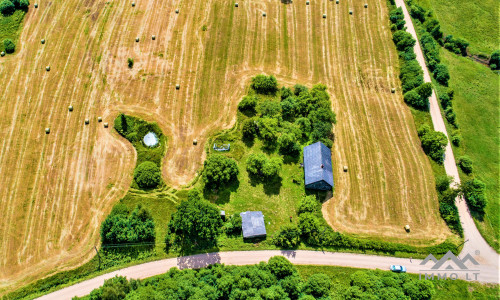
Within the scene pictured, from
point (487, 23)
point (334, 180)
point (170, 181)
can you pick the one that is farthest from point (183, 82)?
Answer: point (487, 23)

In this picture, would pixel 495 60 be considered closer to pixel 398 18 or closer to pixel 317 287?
pixel 398 18

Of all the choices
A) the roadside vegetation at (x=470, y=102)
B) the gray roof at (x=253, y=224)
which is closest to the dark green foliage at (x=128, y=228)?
the gray roof at (x=253, y=224)

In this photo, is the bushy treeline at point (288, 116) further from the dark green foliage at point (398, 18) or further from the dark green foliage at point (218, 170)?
the dark green foliage at point (398, 18)

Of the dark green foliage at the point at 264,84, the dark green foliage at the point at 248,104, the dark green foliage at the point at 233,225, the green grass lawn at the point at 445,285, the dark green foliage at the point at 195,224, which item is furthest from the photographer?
the dark green foliage at the point at 264,84

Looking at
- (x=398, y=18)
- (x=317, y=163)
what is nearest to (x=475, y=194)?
(x=317, y=163)

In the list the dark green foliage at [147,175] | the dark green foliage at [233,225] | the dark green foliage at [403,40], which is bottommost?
the dark green foliage at [233,225]

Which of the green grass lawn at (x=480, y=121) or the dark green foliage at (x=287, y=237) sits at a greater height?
the green grass lawn at (x=480, y=121)

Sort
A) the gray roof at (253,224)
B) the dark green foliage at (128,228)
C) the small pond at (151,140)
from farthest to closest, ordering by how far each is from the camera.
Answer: the small pond at (151,140) < the gray roof at (253,224) < the dark green foliage at (128,228)
